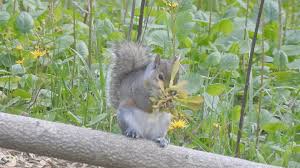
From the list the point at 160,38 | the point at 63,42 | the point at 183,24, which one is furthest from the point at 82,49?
the point at 183,24

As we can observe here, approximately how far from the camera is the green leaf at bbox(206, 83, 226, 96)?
3869 millimetres

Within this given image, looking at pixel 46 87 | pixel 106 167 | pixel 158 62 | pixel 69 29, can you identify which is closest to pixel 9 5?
pixel 69 29

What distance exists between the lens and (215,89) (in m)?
3.89

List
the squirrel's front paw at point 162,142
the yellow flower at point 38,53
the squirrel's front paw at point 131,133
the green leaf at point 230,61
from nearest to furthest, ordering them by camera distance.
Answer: the squirrel's front paw at point 162,142
the squirrel's front paw at point 131,133
the yellow flower at point 38,53
the green leaf at point 230,61

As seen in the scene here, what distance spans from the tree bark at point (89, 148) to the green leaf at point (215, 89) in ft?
3.08

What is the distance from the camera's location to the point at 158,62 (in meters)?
3.29

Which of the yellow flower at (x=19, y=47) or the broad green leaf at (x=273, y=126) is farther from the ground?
the yellow flower at (x=19, y=47)

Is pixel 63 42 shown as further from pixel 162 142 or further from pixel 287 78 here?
pixel 162 142

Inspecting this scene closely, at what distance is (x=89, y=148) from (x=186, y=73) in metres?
1.36

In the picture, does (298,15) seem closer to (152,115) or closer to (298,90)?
(298,90)

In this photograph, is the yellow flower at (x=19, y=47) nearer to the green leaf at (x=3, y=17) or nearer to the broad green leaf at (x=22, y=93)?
the green leaf at (x=3, y=17)

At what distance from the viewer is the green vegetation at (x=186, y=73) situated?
394 centimetres

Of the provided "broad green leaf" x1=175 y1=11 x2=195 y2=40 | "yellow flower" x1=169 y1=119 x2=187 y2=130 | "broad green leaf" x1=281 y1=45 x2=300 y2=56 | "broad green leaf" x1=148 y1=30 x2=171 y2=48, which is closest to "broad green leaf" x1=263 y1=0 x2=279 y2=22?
"broad green leaf" x1=281 y1=45 x2=300 y2=56

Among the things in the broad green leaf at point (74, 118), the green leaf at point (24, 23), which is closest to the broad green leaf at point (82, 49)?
the green leaf at point (24, 23)
